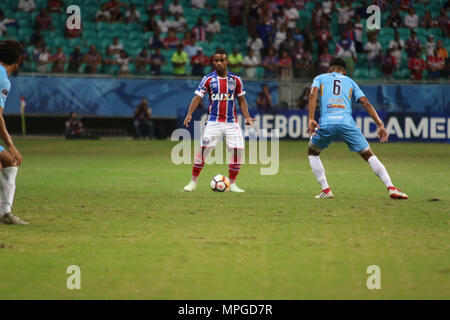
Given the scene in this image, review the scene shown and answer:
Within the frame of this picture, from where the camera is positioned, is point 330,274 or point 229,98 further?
point 229,98

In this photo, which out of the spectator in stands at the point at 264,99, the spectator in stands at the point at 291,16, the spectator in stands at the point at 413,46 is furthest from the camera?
the spectator in stands at the point at 291,16

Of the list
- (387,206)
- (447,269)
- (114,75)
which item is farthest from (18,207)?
(114,75)

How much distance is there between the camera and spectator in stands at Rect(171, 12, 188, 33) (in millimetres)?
28500

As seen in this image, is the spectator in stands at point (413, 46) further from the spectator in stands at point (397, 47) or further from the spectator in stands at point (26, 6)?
the spectator in stands at point (26, 6)

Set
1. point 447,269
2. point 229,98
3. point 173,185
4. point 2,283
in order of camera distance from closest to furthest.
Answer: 1. point 2,283
2. point 447,269
3. point 229,98
4. point 173,185

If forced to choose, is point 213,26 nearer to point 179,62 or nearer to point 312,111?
point 179,62

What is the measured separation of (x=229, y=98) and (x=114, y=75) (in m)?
14.6

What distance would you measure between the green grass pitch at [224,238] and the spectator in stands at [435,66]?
12254mm

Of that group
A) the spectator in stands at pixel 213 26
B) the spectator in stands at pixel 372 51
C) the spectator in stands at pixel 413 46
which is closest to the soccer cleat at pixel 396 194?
the spectator in stands at pixel 372 51

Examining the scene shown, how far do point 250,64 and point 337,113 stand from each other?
1562cm

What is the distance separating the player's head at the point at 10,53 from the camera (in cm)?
830

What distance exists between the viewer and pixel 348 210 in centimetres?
1005

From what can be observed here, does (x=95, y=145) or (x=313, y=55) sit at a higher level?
(x=313, y=55)

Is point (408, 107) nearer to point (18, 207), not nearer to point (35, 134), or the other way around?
point (35, 134)
